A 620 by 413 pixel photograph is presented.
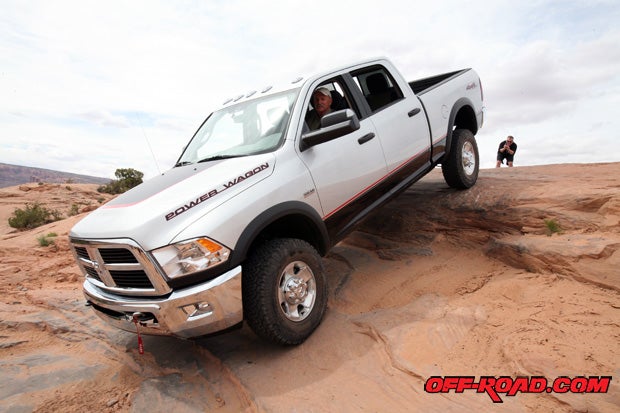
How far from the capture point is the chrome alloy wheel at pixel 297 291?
2734 mm

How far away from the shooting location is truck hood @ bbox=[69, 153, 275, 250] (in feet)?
7.59

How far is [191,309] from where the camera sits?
7.66 ft

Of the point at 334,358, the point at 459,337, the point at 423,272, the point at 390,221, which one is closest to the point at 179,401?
the point at 334,358

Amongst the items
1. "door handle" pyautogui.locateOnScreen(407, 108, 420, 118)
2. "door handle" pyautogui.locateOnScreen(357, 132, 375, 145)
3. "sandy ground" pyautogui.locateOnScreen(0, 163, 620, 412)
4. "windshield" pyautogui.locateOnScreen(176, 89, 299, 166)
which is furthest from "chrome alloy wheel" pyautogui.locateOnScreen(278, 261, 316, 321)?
"door handle" pyautogui.locateOnScreen(407, 108, 420, 118)

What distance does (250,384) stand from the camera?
255 cm

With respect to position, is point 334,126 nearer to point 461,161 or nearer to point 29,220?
point 461,161

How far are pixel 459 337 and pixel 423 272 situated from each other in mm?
1219

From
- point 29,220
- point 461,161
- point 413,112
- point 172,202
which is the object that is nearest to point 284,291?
point 172,202

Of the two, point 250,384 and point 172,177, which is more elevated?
point 172,177

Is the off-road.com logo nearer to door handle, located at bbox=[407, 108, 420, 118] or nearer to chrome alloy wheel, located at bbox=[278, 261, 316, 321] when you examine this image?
chrome alloy wheel, located at bbox=[278, 261, 316, 321]

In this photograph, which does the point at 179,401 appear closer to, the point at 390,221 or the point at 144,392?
the point at 144,392

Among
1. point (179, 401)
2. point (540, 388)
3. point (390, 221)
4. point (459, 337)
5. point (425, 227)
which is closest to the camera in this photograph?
point (540, 388)

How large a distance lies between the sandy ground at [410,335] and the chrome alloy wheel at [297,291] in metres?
0.28

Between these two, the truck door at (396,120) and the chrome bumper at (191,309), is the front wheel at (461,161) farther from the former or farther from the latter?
the chrome bumper at (191,309)
